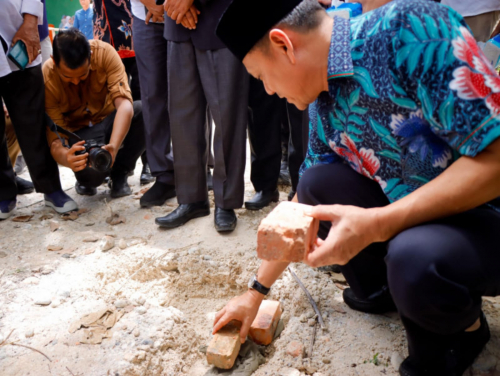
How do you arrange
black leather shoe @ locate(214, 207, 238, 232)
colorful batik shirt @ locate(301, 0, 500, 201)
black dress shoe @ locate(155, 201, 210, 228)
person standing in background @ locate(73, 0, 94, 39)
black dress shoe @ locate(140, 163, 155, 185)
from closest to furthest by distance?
colorful batik shirt @ locate(301, 0, 500, 201) < black leather shoe @ locate(214, 207, 238, 232) < black dress shoe @ locate(155, 201, 210, 228) < black dress shoe @ locate(140, 163, 155, 185) < person standing in background @ locate(73, 0, 94, 39)

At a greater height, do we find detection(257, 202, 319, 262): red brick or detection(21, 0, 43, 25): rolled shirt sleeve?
detection(21, 0, 43, 25): rolled shirt sleeve

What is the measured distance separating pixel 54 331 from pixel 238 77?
1.57m

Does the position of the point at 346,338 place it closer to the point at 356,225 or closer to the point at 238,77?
the point at 356,225

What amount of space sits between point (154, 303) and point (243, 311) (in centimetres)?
63

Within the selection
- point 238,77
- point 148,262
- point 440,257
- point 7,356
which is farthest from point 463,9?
point 7,356

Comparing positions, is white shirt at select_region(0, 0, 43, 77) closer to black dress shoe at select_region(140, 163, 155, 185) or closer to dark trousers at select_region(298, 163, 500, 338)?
black dress shoe at select_region(140, 163, 155, 185)

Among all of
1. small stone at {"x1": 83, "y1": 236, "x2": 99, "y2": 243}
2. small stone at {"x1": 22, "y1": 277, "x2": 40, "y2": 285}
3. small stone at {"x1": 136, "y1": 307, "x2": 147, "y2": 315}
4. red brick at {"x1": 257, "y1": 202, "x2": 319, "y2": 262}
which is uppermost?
red brick at {"x1": 257, "y1": 202, "x2": 319, "y2": 262}

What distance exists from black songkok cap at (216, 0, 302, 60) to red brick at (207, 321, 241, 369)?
0.97 meters

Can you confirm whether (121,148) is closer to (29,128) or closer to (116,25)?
(29,128)

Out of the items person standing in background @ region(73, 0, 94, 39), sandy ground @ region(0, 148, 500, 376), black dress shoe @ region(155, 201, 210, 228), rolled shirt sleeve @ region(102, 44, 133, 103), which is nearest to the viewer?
sandy ground @ region(0, 148, 500, 376)

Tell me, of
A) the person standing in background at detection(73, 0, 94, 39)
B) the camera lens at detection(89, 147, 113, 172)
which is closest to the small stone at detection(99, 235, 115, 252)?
the camera lens at detection(89, 147, 113, 172)

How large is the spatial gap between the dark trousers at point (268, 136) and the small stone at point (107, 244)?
1.02 m

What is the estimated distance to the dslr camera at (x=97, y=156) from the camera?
278cm

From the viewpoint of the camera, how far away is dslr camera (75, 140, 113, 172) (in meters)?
2.78
